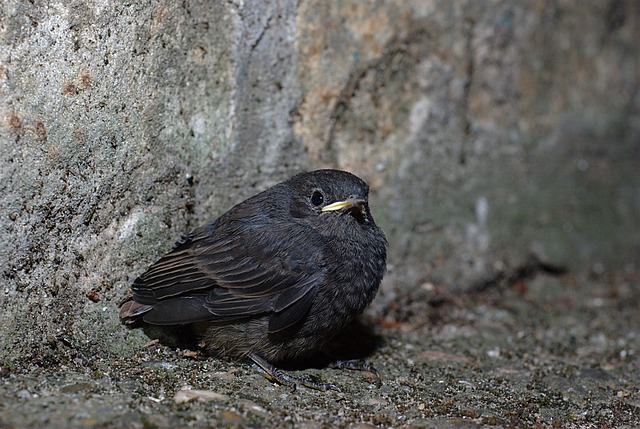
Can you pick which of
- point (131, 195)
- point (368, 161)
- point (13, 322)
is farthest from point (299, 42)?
point (13, 322)

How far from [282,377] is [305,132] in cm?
163

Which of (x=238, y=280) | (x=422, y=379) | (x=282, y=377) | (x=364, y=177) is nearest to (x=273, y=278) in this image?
(x=238, y=280)

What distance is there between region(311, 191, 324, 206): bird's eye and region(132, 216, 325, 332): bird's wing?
21cm

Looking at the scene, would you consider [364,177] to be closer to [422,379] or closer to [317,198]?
[317,198]

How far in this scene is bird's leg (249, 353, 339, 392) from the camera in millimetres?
4125

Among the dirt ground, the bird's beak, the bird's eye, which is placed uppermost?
the bird's eye

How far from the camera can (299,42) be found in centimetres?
476

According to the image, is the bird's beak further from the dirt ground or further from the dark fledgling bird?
the dirt ground

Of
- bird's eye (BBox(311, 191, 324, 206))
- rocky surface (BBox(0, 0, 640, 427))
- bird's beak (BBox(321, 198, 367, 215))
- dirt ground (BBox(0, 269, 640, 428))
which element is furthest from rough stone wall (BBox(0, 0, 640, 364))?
bird's beak (BBox(321, 198, 367, 215))

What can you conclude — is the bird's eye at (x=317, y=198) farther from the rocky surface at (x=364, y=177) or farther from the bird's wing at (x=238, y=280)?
the rocky surface at (x=364, y=177)

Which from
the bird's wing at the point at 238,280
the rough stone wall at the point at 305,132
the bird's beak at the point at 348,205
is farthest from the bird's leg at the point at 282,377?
the bird's beak at the point at 348,205

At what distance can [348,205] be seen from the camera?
4.36m

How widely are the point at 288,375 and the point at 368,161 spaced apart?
1.71 metres

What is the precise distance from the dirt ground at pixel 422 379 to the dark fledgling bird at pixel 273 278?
24cm
